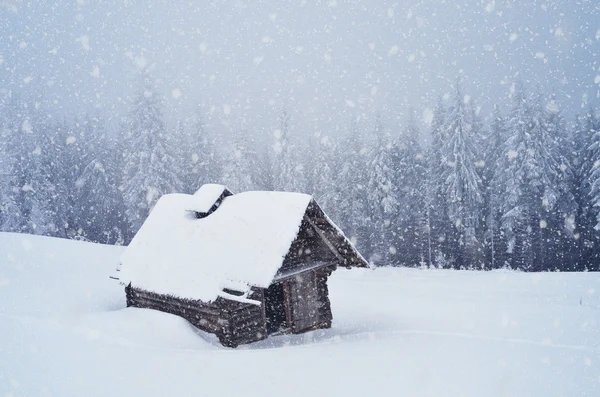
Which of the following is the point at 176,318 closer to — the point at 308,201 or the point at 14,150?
the point at 308,201

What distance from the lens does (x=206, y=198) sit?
16.2 m

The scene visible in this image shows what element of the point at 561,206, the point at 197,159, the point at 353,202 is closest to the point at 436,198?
the point at 353,202

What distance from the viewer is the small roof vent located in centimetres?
1600

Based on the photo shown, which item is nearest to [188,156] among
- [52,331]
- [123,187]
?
[123,187]

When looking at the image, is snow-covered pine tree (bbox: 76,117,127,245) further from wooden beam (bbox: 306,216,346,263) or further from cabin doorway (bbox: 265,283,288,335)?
wooden beam (bbox: 306,216,346,263)

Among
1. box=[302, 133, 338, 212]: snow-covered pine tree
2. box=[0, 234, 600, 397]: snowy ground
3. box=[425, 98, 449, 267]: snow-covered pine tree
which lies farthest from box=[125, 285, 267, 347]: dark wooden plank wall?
box=[425, 98, 449, 267]: snow-covered pine tree

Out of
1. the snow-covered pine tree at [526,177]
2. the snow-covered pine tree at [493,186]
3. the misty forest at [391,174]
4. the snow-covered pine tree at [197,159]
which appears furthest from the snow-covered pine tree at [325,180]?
the snow-covered pine tree at [526,177]

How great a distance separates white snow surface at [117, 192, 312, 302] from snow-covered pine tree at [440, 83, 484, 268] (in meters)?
22.6

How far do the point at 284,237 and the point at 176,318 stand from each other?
170 inches

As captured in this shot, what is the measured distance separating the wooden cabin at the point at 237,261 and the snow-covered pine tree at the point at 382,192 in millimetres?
21302

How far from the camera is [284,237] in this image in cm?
1319

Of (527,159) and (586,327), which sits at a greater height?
(527,159)

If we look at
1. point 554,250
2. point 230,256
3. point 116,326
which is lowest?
point 554,250

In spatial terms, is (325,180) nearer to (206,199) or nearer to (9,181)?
(206,199)
